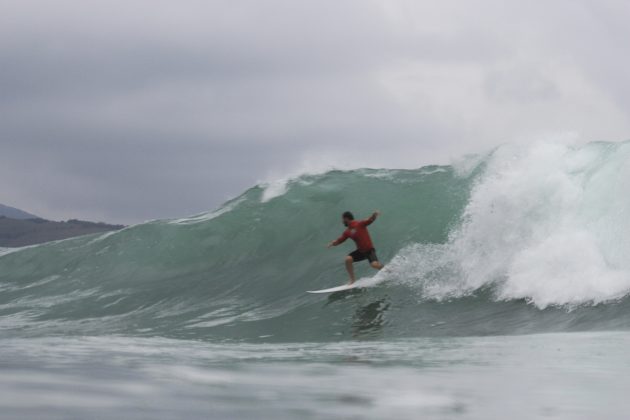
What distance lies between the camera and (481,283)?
1295cm

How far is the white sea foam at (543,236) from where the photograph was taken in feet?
38.8

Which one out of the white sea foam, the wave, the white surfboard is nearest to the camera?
the wave

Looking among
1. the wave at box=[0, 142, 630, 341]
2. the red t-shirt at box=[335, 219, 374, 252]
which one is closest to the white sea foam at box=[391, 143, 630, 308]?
the wave at box=[0, 142, 630, 341]

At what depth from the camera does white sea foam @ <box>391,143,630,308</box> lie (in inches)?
465

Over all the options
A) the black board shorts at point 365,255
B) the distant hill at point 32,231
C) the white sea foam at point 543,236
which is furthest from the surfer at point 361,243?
the distant hill at point 32,231

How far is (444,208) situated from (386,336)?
305 inches

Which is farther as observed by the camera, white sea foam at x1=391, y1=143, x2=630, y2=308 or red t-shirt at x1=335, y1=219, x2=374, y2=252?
red t-shirt at x1=335, y1=219, x2=374, y2=252

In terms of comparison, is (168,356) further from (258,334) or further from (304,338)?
(258,334)

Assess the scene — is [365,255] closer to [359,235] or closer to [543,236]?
[359,235]

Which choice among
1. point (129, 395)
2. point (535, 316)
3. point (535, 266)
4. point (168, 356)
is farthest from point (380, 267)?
point (129, 395)

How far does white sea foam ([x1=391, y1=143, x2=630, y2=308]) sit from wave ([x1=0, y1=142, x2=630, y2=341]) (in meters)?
0.02

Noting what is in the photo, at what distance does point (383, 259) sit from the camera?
15.9m

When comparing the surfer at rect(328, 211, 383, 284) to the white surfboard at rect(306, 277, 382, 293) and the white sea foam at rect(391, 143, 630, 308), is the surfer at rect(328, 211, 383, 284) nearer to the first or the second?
the white surfboard at rect(306, 277, 382, 293)

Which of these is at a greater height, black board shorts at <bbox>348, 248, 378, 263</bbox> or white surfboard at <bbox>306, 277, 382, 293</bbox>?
black board shorts at <bbox>348, 248, 378, 263</bbox>
